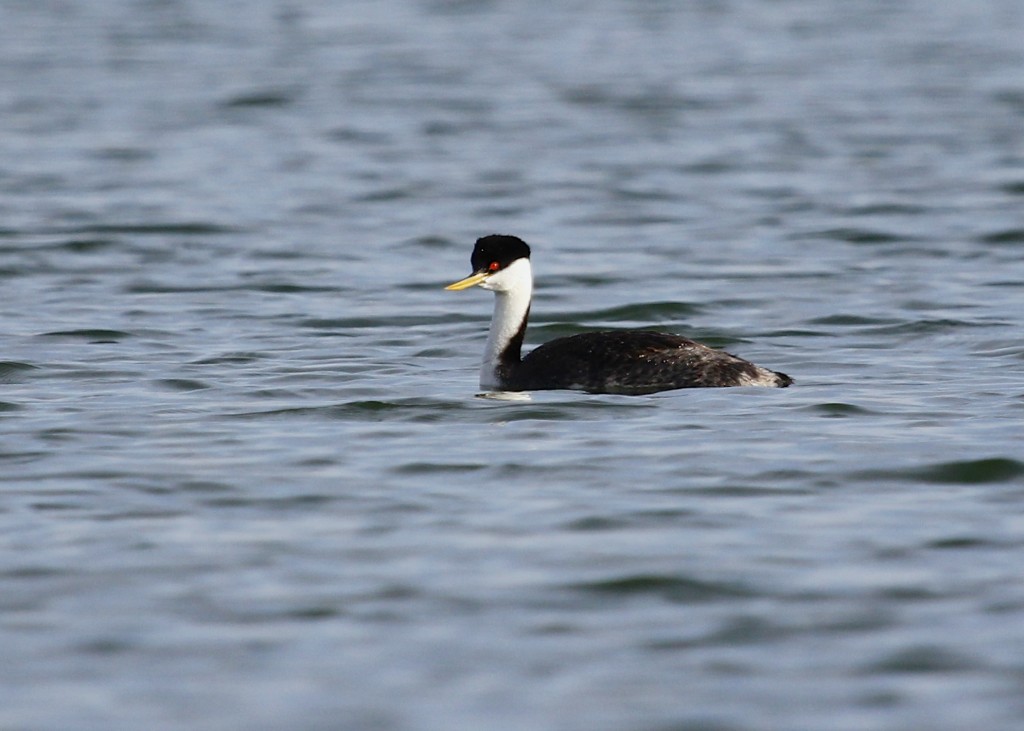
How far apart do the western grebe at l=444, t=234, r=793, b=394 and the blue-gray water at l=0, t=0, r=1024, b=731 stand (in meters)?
0.22

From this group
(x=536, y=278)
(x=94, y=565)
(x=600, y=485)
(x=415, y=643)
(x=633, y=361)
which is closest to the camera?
(x=415, y=643)

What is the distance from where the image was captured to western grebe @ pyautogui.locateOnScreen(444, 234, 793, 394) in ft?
46.3

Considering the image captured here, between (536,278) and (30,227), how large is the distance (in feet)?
21.4

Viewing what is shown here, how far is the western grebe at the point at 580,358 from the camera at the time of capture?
1411 centimetres

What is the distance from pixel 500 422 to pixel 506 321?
1.54 metres

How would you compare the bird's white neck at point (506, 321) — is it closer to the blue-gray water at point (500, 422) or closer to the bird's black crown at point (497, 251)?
the bird's black crown at point (497, 251)

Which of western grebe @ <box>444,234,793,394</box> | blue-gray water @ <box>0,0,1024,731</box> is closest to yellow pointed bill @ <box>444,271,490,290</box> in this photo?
western grebe @ <box>444,234,793,394</box>

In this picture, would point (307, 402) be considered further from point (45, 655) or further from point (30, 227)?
point (30, 227)

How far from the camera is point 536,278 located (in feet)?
68.3

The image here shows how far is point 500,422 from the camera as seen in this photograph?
43.8 feet

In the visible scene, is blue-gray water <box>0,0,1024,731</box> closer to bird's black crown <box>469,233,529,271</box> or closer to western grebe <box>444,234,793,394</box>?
western grebe <box>444,234,793,394</box>

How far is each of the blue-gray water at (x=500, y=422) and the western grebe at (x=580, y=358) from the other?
22cm

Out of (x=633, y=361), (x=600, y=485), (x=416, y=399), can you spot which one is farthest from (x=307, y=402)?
(x=600, y=485)

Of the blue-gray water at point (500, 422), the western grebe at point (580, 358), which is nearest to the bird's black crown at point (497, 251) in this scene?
the western grebe at point (580, 358)
